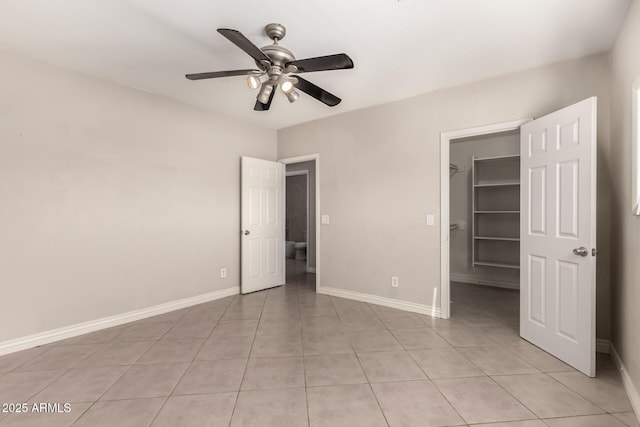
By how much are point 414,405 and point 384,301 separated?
192 cm

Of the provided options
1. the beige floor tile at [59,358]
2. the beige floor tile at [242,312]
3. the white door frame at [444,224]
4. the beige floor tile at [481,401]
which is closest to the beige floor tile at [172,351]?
the beige floor tile at [59,358]

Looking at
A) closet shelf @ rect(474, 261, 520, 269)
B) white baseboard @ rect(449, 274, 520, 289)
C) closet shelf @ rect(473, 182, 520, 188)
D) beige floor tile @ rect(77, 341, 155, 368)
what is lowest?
beige floor tile @ rect(77, 341, 155, 368)

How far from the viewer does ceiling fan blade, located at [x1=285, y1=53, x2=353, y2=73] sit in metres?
1.91

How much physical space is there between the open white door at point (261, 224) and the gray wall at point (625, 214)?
12.5 feet

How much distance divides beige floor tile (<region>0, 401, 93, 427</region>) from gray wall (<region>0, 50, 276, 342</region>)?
46.4 inches

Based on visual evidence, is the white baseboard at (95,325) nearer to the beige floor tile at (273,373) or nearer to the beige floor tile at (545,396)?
the beige floor tile at (273,373)

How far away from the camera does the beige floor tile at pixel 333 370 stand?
2045 mm

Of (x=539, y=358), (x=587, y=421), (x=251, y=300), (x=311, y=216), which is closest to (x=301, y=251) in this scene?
(x=311, y=216)

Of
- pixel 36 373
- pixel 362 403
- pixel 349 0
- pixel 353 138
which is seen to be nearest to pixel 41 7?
pixel 349 0

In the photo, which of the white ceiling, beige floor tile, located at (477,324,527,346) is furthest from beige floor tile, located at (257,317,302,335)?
the white ceiling

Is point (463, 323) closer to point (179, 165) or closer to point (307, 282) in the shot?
point (307, 282)

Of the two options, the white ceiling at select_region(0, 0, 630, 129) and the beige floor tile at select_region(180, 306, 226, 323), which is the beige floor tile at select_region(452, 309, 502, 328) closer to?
the white ceiling at select_region(0, 0, 630, 129)

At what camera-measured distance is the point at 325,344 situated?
2613 mm

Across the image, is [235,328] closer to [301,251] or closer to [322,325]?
[322,325]
